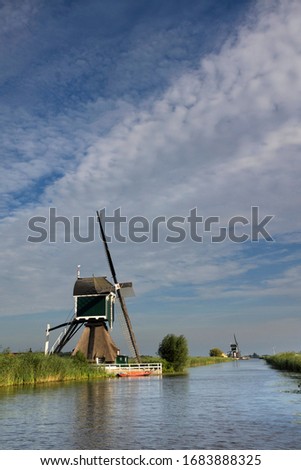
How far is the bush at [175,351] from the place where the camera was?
54.8 m

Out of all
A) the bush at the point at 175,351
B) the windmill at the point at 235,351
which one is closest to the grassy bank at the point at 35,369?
the bush at the point at 175,351

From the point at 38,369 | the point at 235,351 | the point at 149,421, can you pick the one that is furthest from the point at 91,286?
the point at 235,351

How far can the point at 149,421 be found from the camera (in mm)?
15906

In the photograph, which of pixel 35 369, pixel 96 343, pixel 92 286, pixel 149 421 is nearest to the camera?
pixel 149 421

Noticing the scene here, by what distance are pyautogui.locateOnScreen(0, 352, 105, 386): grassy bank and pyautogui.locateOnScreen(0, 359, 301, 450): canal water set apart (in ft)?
14.0

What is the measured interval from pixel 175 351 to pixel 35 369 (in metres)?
26.1

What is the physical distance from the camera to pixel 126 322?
51.5 meters

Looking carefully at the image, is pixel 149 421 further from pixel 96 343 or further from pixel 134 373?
pixel 96 343

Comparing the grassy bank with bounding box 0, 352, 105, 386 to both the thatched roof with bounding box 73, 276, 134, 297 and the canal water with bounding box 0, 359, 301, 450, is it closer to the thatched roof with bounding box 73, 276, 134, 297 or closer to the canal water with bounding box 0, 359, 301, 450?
the canal water with bounding box 0, 359, 301, 450

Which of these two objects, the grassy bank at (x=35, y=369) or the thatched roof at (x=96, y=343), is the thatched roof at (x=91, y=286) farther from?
the grassy bank at (x=35, y=369)

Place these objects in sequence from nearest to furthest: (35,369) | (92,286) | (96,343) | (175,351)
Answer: (35,369)
(96,343)
(92,286)
(175,351)

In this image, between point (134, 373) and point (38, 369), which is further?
point (134, 373)

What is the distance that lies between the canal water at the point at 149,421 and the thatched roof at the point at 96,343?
21246mm
